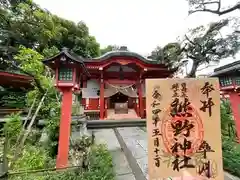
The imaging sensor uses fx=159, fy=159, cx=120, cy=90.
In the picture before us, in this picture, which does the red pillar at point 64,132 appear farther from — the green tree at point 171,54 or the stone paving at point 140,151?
the green tree at point 171,54

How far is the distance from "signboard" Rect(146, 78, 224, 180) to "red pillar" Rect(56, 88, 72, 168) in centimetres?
309

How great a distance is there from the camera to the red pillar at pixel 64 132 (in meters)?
4.22

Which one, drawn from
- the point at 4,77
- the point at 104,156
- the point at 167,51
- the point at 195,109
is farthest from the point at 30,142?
the point at 167,51

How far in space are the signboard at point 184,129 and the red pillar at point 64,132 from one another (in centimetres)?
309

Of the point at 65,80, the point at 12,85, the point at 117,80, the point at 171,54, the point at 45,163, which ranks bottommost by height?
the point at 45,163

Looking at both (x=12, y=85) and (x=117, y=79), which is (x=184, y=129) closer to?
(x=117, y=79)

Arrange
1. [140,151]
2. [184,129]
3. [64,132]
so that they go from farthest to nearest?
[140,151], [64,132], [184,129]

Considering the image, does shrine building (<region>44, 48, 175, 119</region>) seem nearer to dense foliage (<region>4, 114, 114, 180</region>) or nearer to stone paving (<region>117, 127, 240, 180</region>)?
stone paving (<region>117, 127, 240, 180</region>)

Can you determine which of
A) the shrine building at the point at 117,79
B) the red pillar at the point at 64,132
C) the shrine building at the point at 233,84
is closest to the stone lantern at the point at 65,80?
the red pillar at the point at 64,132

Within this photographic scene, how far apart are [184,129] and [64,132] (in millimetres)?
3414

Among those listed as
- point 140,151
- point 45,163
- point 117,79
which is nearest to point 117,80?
point 117,79

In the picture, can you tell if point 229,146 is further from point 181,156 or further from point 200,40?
point 200,40

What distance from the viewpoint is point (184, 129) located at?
1.98 metres

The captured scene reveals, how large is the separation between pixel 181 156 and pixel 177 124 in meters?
0.38
